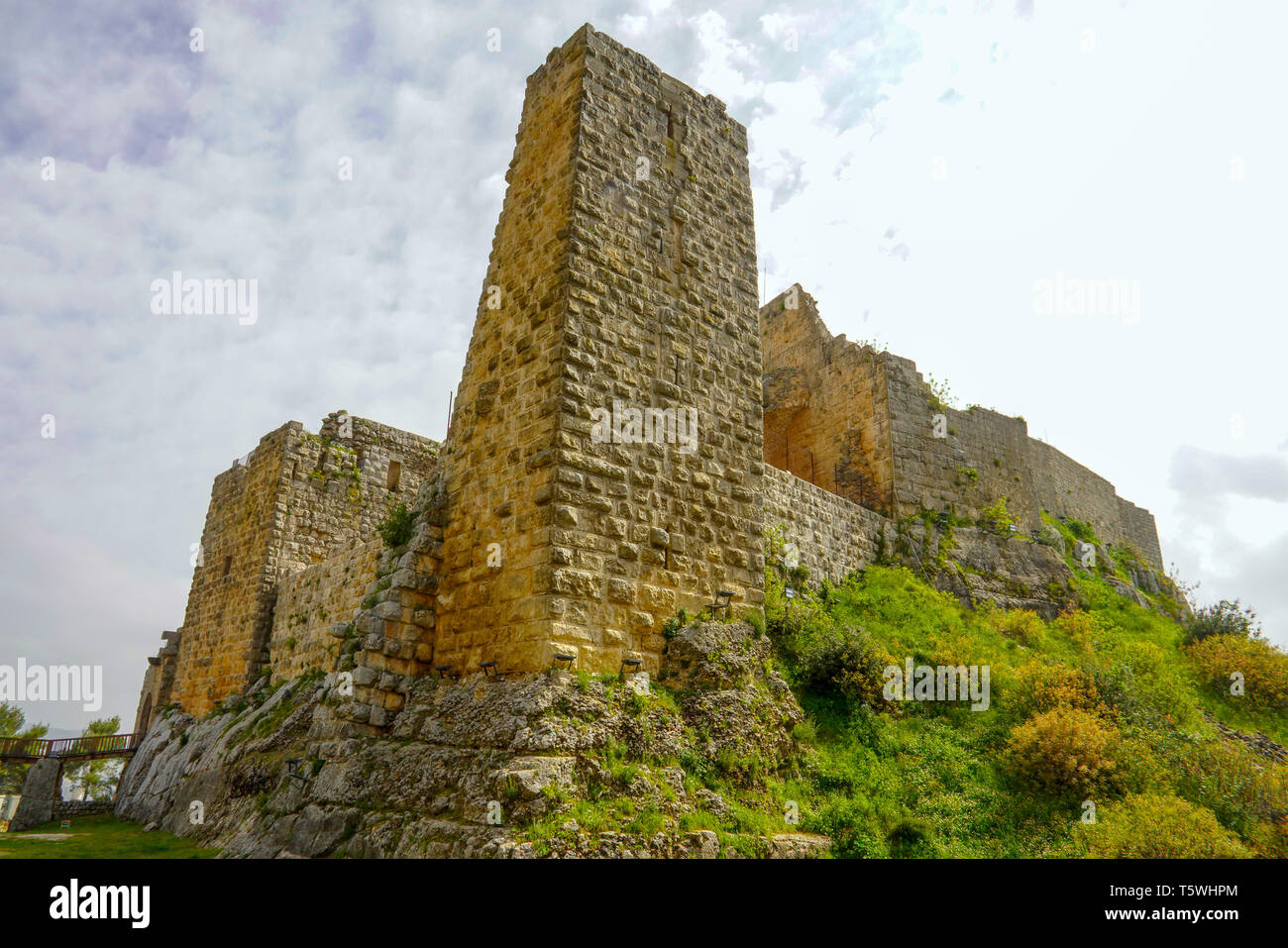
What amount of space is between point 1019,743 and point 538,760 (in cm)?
554

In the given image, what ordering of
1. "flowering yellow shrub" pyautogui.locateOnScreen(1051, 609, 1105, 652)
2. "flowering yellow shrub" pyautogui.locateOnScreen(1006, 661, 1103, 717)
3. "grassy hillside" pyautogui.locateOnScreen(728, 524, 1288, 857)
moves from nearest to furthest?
"grassy hillside" pyautogui.locateOnScreen(728, 524, 1288, 857), "flowering yellow shrub" pyautogui.locateOnScreen(1006, 661, 1103, 717), "flowering yellow shrub" pyautogui.locateOnScreen(1051, 609, 1105, 652)

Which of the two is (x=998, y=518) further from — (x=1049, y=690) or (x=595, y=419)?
(x=595, y=419)

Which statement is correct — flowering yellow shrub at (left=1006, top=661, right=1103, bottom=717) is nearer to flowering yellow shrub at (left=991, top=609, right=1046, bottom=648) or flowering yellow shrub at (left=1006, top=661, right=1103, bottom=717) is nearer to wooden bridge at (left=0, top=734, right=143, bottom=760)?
flowering yellow shrub at (left=991, top=609, right=1046, bottom=648)

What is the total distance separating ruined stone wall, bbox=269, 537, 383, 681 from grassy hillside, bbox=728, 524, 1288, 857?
6710 millimetres

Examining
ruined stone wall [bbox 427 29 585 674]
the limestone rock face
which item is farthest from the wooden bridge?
ruined stone wall [bbox 427 29 585 674]

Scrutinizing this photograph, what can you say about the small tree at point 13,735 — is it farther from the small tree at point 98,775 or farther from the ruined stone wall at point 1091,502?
the ruined stone wall at point 1091,502

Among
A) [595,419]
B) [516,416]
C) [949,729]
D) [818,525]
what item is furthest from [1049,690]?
[516,416]

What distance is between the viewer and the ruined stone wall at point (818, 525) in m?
12.2

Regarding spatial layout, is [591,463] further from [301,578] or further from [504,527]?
[301,578]

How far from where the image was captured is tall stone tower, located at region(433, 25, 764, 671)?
22.9 feet

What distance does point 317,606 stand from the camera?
1388cm

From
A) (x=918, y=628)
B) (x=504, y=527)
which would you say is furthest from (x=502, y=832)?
(x=918, y=628)
